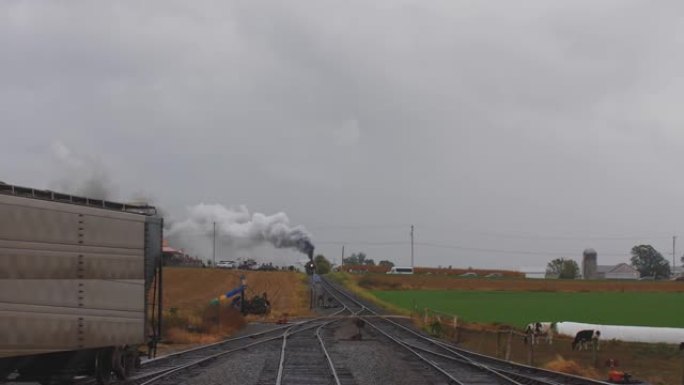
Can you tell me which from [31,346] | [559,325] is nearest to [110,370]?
[31,346]

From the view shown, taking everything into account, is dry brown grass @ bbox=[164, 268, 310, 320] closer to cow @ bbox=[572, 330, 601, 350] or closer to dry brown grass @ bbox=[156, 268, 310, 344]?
dry brown grass @ bbox=[156, 268, 310, 344]

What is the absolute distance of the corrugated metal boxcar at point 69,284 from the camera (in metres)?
10.4

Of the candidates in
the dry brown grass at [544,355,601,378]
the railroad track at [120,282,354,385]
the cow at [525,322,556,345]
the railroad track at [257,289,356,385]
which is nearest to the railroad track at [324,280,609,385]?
the dry brown grass at [544,355,601,378]

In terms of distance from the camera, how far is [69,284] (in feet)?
37.3

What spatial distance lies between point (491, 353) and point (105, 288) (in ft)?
65.8

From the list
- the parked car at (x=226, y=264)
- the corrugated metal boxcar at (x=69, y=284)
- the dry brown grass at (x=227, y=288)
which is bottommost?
the dry brown grass at (x=227, y=288)

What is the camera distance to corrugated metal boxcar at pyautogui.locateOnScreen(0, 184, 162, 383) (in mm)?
10352

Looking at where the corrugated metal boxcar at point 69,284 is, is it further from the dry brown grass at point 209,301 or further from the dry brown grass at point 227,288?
the dry brown grass at point 227,288

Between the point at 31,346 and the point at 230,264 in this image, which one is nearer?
the point at 31,346

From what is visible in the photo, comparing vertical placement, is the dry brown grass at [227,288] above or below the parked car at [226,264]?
below

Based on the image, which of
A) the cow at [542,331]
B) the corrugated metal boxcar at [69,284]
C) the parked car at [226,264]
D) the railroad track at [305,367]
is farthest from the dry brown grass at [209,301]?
the corrugated metal boxcar at [69,284]

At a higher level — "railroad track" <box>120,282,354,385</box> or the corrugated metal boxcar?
the corrugated metal boxcar

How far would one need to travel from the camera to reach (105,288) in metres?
12.2

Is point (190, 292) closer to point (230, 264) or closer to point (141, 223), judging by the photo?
point (230, 264)
